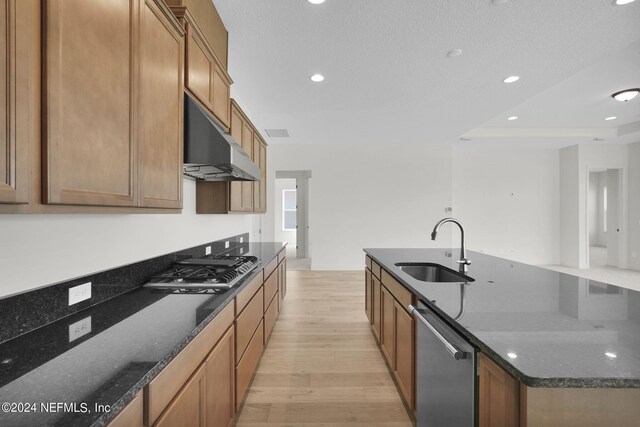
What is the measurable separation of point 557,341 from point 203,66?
2252 mm

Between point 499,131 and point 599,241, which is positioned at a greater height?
point 499,131

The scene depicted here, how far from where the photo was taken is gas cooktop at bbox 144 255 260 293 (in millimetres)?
1660

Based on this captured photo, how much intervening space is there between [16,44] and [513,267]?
265 cm

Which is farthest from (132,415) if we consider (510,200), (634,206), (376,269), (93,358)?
(634,206)

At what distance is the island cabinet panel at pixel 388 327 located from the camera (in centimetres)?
211

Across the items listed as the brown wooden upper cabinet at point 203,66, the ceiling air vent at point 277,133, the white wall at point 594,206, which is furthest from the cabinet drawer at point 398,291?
the white wall at point 594,206

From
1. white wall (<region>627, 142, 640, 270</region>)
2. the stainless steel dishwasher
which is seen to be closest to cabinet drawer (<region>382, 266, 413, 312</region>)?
the stainless steel dishwasher

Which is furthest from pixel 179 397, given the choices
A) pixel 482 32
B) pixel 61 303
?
pixel 482 32

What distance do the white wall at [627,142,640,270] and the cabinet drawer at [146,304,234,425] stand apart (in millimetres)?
8858

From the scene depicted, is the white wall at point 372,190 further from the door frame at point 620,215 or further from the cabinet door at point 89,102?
the cabinet door at point 89,102

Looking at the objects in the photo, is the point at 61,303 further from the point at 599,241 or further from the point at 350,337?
the point at 599,241

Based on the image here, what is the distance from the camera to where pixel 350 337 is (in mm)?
3031

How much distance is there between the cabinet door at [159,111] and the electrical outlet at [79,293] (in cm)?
47

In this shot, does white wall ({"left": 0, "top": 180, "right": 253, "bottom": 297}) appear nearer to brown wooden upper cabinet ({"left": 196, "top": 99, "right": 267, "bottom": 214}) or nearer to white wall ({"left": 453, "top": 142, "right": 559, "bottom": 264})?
brown wooden upper cabinet ({"left": 196, "top": 99, "right": 267, "bottom": 214})
